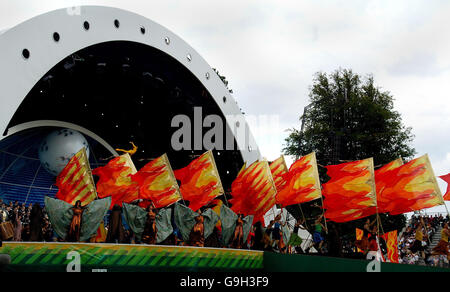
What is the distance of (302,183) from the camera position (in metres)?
13.9

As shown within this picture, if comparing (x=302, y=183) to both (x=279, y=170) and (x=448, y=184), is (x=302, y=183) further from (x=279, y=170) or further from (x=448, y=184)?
(x=448, y=184)

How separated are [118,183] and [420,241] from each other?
29.7 ft

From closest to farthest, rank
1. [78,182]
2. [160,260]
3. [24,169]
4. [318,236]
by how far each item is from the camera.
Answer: [160,260], [78,182], [318,236], [24,169]

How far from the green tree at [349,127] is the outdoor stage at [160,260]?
14576 millimetres

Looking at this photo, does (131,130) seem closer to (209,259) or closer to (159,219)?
(159,219)

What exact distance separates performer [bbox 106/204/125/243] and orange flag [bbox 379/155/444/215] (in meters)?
7.10

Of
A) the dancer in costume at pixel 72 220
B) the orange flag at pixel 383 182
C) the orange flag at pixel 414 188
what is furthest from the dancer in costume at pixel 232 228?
the orange flag at pixel 414 188

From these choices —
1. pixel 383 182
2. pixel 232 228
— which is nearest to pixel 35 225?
pixel 232 228

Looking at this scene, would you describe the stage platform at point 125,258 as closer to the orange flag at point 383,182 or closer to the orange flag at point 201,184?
the orange flag at point 201,184

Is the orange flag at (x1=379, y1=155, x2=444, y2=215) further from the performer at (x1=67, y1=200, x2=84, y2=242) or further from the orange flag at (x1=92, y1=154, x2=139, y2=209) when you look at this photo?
the performer at (x1=67, y1=200, x2=84, y2=242)
